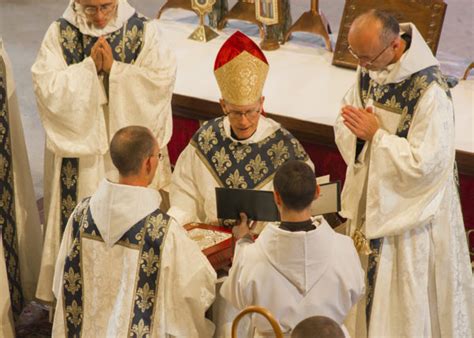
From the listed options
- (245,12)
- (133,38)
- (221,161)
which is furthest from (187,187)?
(245,12)

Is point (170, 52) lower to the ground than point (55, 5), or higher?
higher

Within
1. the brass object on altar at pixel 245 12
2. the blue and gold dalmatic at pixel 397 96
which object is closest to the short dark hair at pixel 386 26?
the blue and gold dalmatic at pixel 397 96

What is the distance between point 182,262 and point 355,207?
99 cm

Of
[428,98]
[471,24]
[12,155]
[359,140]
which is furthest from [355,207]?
[471,24]

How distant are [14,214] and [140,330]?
1475 millimetres

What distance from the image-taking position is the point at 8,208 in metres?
5.14

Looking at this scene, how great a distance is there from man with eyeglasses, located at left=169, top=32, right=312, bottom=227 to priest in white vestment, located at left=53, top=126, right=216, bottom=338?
2.08 ft

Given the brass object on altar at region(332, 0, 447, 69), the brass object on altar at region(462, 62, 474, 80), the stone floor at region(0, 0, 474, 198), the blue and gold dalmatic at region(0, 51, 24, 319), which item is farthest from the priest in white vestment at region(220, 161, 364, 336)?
the stone floor at region(0, 0, 474, 198)

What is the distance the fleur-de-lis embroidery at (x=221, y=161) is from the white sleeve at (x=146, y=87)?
1.50 feet

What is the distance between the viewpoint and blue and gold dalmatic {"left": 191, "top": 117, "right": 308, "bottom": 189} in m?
4.50

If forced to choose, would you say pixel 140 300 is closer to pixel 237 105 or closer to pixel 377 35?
pixel 237 105

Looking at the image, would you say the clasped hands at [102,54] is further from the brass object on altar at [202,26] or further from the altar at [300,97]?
the brass object on altar at [202,26]

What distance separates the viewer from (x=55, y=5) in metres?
10.3

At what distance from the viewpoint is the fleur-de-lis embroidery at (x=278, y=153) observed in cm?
449
